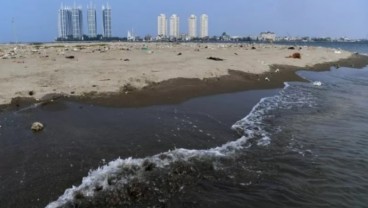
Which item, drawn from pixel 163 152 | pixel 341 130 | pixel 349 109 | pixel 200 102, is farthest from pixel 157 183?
pixel 349 109

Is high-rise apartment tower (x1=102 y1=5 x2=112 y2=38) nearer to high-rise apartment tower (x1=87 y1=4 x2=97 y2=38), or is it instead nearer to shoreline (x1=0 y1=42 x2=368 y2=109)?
high-rise apartment tower (x1=87 y1=4 x2=97 y2=38)

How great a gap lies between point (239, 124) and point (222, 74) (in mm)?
11434

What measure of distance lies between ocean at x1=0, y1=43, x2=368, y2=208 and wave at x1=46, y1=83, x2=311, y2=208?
0.02m

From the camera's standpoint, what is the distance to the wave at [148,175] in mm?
7395

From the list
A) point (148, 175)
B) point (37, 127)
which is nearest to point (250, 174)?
point (148, 175)

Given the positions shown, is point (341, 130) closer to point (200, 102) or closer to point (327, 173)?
point (327, 173)

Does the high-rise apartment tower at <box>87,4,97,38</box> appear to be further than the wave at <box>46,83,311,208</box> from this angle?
Yes

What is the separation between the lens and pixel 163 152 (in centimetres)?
1020

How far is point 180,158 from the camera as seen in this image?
9734 millimetres

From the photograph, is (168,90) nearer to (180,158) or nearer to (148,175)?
(180,158)

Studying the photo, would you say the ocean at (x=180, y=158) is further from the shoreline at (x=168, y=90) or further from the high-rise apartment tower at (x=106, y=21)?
the high-rise apartment tower at (x=106, y=21)

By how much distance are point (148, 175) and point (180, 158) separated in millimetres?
1343

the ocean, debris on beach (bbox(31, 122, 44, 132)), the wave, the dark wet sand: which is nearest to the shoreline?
the dark wet sand

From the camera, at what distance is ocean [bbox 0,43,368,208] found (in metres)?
7.63
